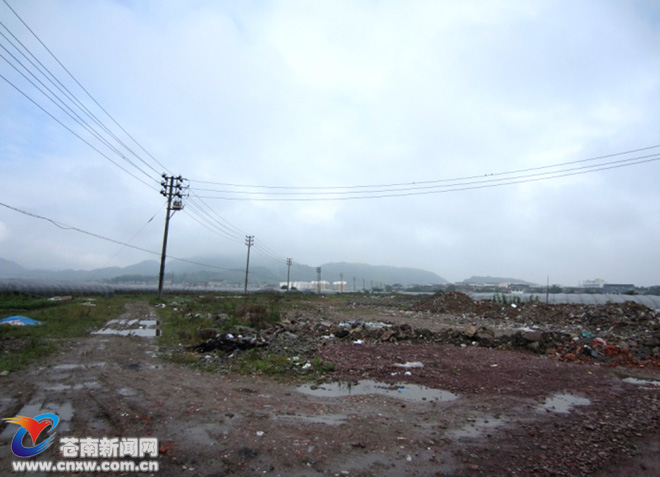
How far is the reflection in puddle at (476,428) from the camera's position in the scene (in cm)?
498

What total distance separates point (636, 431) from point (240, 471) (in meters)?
5.75

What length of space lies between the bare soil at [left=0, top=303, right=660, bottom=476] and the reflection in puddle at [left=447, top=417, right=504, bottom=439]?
3 centimetres

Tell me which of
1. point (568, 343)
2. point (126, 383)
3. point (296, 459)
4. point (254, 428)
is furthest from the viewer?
point (568, 343)

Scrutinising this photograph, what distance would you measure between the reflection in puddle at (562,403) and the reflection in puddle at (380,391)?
5.22ft

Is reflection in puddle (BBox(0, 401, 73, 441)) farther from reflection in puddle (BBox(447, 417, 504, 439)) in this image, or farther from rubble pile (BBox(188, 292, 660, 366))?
reflection in puddle (BBox(447, 417, 504, 439))

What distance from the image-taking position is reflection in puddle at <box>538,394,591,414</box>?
6.32 metres

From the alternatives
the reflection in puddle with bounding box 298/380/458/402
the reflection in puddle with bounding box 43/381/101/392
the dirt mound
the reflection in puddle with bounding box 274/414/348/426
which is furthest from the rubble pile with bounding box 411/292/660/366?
the reflection in puddle with bounding box 43/381/101/392

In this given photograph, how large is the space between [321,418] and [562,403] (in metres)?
4.67

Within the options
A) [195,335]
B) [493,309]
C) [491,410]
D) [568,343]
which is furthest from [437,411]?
[493,309]

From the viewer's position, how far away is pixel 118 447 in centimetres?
431

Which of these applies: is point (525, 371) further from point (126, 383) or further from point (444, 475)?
point (126, 383)

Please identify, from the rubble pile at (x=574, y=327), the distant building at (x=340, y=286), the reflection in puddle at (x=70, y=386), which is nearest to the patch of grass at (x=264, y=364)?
the reflection in puddle at (x=70, y=386)

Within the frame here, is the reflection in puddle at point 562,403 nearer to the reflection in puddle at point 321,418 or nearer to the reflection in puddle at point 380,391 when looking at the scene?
the reflection in puddle at point 380,391

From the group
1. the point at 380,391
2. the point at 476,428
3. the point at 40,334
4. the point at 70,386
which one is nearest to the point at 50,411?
the point at 70,386
